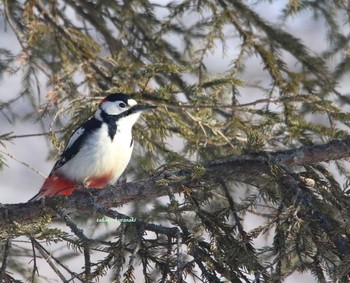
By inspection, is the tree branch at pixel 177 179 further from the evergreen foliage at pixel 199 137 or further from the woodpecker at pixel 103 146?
the woodpecker at pixel 103 146

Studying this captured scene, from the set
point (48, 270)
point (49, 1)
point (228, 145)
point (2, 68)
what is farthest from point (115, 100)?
point (48, 270)

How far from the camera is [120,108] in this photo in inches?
175

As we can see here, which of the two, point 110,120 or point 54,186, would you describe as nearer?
point 110,120

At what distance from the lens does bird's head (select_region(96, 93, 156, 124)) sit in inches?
170

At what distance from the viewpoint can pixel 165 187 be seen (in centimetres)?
305

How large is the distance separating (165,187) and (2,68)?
9.82 feet

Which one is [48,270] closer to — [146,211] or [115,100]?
[146,211]

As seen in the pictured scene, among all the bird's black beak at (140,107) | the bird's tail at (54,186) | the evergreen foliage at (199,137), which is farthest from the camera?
the bird's tail at (54,186)

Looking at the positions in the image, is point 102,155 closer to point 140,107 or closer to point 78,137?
point 78,137

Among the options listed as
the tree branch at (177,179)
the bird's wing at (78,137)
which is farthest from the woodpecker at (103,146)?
the tree branch at (177,179)

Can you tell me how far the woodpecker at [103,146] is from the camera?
172 inches

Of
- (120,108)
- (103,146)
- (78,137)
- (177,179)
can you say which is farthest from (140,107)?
(177,179)

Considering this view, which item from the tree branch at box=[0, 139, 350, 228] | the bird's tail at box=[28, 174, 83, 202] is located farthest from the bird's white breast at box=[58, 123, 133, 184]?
the tree branch at box=[0, 139, 350, 228]

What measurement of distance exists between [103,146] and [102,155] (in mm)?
60
